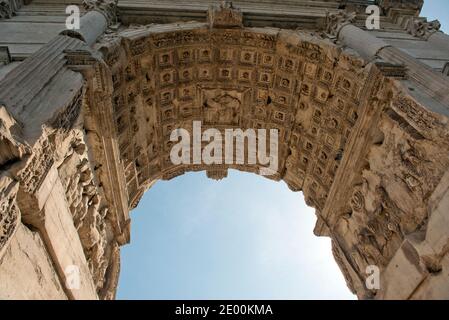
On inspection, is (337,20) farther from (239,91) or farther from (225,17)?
(239,91)

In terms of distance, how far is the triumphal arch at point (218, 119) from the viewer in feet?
19.4

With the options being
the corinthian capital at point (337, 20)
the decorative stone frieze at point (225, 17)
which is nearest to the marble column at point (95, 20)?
the decorative stone frieze at point (225, 17)

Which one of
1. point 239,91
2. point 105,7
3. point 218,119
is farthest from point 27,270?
point 239,91

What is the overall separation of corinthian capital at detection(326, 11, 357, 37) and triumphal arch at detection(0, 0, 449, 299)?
62 millimetres

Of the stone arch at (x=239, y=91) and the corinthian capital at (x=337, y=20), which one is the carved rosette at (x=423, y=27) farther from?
the stone arch at (x=239, y=91)

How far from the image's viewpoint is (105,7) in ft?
34.3

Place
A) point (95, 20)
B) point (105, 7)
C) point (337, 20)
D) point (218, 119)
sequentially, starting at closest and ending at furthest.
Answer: point (95, 20)
point (105, 7)
point (337, 20)
point (218, 119)

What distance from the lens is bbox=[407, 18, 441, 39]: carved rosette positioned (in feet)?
34.7

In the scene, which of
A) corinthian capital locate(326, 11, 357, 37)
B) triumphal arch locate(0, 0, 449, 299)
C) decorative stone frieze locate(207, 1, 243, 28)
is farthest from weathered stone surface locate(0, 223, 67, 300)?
corinthian capital locate(326, 11, 357, 37)

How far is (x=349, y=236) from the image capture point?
32.2 feet

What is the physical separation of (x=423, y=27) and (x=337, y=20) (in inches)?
94.9

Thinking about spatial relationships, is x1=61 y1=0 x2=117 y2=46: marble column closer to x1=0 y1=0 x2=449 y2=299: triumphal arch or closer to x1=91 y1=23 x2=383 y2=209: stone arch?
x1=0 y1=0 x2=449 y2=299: triumphal arch

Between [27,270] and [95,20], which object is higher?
[95,20]
